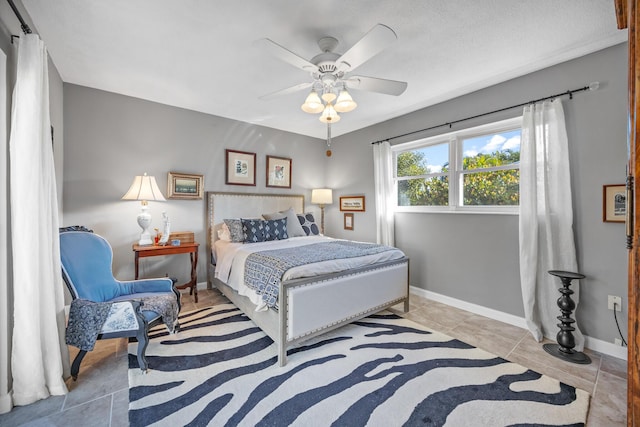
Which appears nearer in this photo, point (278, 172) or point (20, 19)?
point (20, 19)

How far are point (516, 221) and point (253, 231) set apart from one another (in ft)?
9.98

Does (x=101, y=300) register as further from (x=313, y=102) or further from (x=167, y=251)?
(x=313, y=102)

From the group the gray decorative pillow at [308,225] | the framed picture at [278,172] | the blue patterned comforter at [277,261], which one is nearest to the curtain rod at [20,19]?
the blue patterned comforter at [277,261]

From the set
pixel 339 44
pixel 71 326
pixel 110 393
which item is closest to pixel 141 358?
pixel 110 393

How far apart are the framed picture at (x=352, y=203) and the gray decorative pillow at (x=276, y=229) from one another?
1.37 meters

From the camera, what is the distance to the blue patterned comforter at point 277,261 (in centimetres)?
217

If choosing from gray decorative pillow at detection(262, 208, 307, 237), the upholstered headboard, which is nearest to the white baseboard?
gray decorative pillow at detection(262, 208, 307, 237)

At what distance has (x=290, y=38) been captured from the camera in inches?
84.3

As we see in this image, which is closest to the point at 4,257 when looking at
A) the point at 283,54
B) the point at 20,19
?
the point at 20,19

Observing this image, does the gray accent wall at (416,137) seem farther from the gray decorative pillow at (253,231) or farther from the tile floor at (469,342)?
the gray decorative pillow at (253,231)

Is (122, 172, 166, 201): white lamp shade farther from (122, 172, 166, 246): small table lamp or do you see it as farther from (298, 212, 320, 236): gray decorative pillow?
(298, 212, 320, 236): gray decorative pillow

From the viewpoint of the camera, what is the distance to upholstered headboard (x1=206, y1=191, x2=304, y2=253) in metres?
3.87

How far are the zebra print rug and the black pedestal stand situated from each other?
0.50 meters

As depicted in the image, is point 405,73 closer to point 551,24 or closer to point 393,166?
point 551,24
